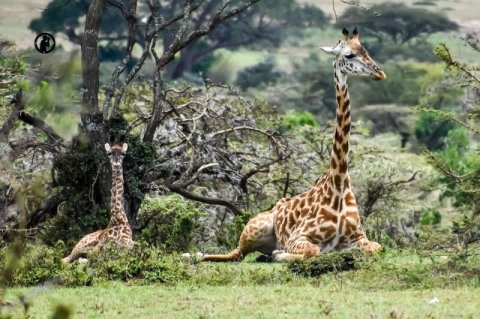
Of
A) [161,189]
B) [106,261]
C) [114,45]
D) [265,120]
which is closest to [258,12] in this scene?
[114,45]

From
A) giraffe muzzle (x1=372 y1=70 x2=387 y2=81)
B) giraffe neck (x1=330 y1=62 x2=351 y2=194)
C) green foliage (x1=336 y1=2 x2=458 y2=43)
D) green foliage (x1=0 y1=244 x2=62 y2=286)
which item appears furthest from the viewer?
green foliage (x1=336 y1=2 x2=458 y2=43)

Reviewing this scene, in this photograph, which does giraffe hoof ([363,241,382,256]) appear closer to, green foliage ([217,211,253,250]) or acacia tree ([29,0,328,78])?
green foliage ([217,211,253,250])

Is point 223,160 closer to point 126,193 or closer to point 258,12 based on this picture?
point 126,193

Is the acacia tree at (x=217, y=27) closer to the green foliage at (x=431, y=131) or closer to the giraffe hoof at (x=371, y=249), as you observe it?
the green foliage at (x=431, y=131)

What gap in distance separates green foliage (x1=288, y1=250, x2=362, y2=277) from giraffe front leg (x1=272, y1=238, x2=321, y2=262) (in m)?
0.99

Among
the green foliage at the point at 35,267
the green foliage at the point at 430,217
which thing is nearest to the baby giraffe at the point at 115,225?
the green foliage at the point at 35,267

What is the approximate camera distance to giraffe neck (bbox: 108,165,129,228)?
14.3 m

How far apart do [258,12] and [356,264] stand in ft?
195

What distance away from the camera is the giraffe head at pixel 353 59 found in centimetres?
1302

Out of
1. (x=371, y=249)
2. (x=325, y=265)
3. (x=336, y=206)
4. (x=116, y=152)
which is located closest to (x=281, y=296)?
(x=325, y=265)

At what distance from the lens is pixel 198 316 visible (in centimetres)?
949

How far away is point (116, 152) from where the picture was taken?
14.6 meters

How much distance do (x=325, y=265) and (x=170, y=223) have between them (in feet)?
16.5

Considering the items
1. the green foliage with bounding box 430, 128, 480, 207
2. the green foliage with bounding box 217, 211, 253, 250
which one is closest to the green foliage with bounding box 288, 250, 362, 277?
the green foliage with bounding box 217, 211, 253, 250
